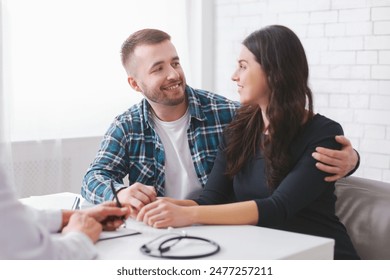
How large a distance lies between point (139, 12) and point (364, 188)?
2.50 m

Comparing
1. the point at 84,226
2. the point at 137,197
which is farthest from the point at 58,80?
the point at 84,226

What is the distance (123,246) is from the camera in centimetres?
143

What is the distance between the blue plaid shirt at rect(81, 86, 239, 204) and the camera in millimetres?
2314

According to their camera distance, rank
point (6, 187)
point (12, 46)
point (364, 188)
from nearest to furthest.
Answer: point (6, 187)
point (364, 188)
point (12, 46)

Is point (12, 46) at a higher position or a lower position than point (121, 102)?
higher

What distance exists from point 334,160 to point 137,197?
2.00ft

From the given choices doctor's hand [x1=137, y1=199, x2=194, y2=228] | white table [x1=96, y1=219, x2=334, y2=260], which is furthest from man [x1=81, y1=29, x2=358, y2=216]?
white table [x1=96, y1=219, x2=334, y2=260]

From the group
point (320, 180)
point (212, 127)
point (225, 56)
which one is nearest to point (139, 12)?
point (225, 56)

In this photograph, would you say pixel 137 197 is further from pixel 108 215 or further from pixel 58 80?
pixel 58 80

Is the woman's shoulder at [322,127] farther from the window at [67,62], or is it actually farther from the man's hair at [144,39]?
the window at [67,62]

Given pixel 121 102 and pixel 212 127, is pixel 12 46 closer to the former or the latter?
pixel 121 102

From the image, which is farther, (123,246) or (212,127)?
(212,127)

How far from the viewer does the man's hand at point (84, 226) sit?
144 cm

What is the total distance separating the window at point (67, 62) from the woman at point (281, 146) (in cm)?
179
